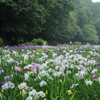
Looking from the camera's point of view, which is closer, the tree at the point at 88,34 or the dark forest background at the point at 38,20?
the dark forest background at the point at 38,20

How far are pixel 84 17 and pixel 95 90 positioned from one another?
5507 centimetres

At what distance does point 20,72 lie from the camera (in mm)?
2775

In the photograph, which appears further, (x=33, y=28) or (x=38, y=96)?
(x=33, y=28)

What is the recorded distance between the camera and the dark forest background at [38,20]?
51.2 feet

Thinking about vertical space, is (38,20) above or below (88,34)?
below

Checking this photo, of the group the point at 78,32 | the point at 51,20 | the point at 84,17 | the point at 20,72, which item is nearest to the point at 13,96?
the point at 20,72

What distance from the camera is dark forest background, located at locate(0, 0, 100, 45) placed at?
51.2 feet

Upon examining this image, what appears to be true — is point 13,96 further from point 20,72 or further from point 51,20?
point 51,20

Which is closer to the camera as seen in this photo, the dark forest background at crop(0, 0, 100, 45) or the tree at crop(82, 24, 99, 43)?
the dark forest background at crop(0, 0, 100, 45)

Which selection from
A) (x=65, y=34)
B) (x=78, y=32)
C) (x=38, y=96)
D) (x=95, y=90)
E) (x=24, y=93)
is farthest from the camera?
(x=78, y=32)

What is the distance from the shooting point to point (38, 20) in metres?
17.5

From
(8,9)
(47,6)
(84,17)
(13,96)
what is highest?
(84,17)

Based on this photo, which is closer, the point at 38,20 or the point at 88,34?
the point at 38,20

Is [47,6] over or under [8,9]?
over
